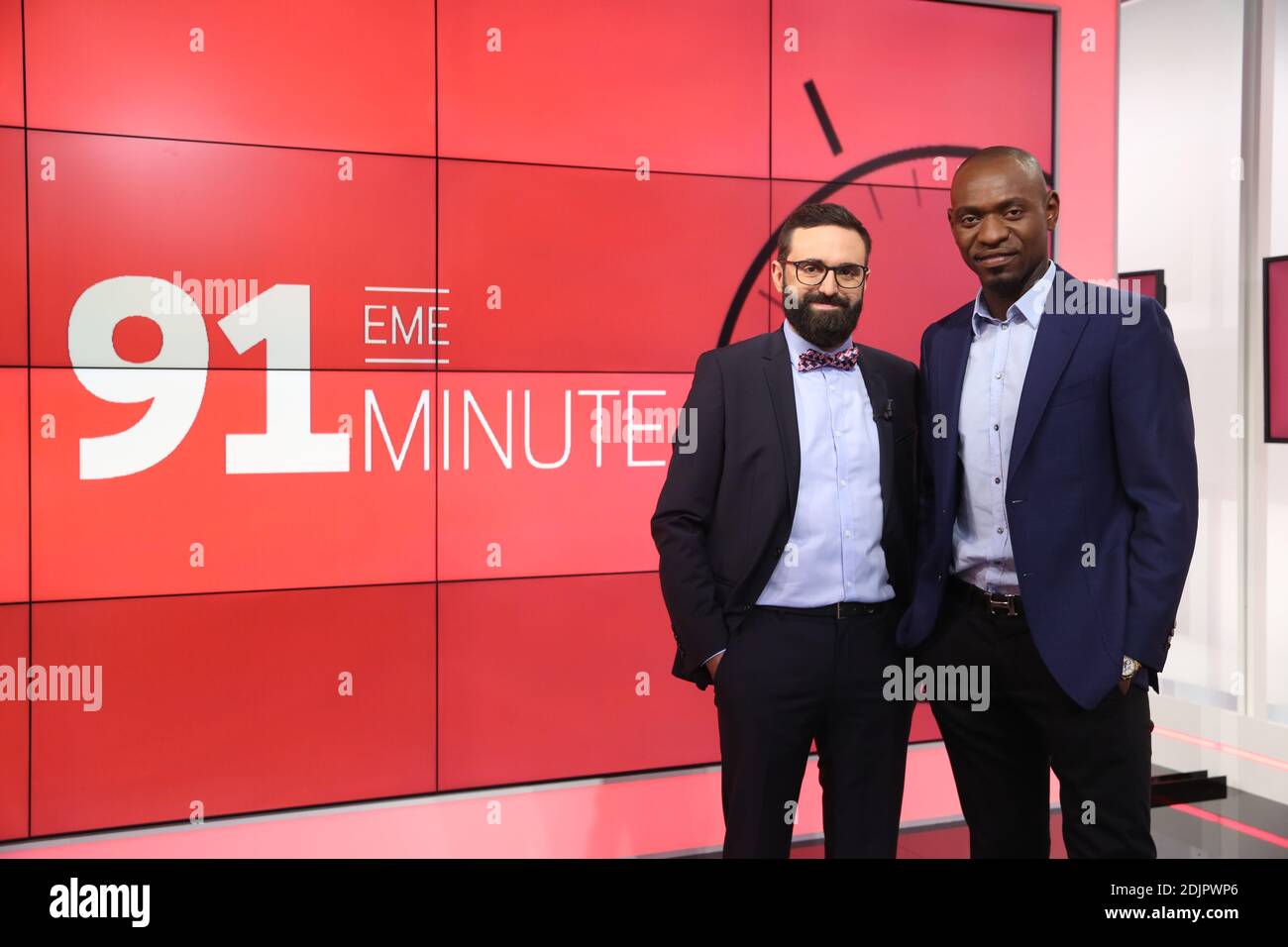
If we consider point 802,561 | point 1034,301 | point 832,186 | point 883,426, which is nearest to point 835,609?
point 802,561

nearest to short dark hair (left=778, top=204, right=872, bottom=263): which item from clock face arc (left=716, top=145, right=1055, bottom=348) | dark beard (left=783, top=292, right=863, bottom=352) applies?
dark beard (left=783, top=292, right=863, bottom=352)

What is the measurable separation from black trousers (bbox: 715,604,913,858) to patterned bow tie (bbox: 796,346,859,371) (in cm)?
54

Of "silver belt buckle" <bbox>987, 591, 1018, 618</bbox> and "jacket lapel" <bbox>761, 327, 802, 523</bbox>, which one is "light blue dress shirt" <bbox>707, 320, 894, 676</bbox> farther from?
"silver belt buckle" <bbox>987, 591, 1018, 618</bbox>

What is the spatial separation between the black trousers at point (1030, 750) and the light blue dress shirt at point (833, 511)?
7.9 inches

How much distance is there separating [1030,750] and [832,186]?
80.0 inches

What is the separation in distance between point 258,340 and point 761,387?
1494mm

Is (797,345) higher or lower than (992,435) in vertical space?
higher

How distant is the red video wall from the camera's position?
116 inches

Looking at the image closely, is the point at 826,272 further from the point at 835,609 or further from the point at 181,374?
the point at 181,374

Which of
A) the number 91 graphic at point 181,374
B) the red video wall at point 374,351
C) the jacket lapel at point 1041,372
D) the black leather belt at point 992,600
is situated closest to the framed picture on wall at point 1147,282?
the red video wall at point 374,351

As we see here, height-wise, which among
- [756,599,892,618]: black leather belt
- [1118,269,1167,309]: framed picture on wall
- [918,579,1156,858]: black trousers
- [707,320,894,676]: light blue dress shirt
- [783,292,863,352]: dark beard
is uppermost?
[1118,269,1167,309]: framed picture on wall

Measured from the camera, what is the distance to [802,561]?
2373 millimetres

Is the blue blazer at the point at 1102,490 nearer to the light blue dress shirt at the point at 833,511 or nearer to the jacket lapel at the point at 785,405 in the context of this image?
the light blue dress shirt at the point at 833,511

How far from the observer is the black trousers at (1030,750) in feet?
7.18
